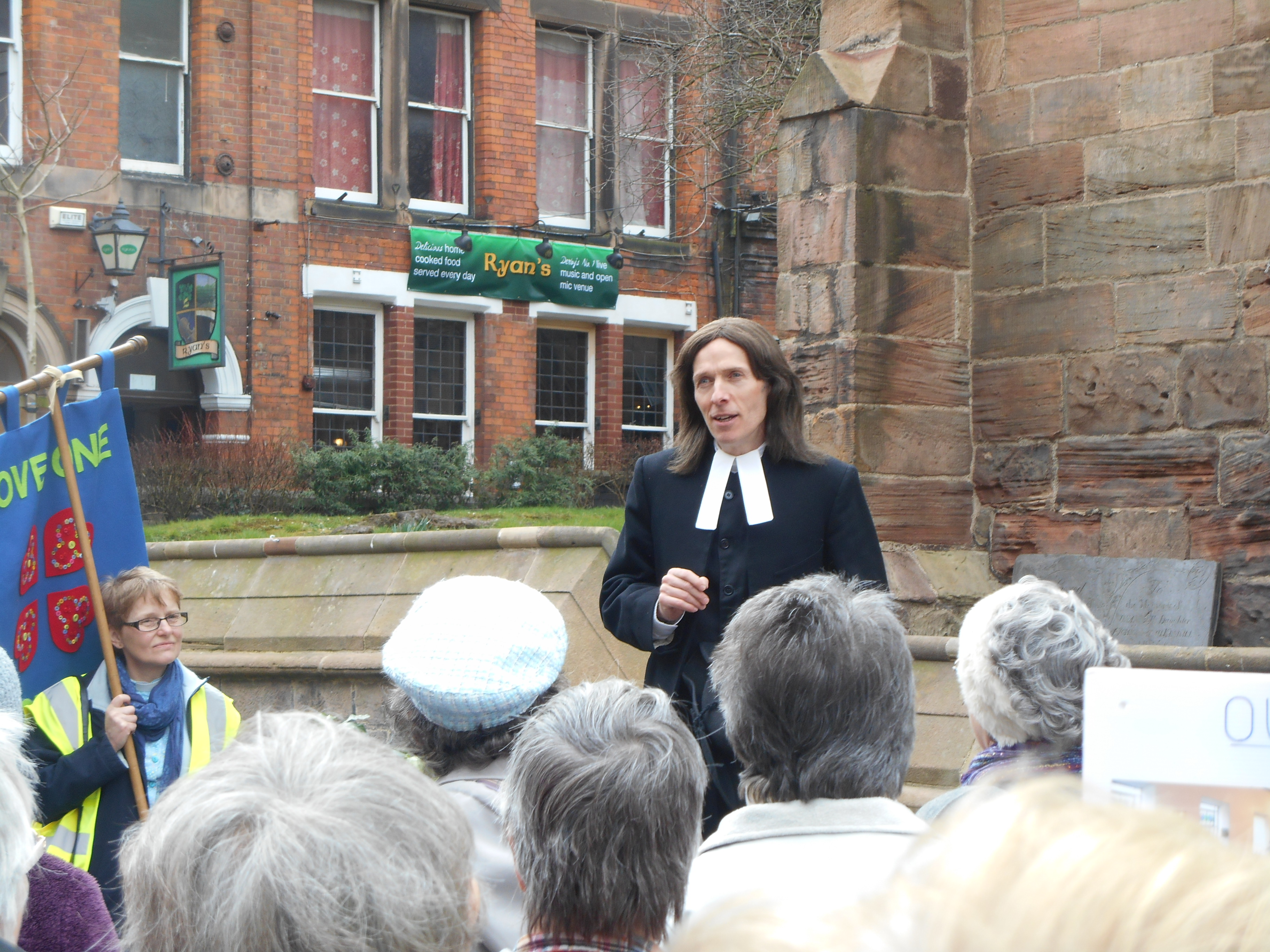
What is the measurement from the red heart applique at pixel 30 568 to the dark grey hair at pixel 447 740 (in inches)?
86.8

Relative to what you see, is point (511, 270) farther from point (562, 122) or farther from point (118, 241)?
point (118, 241)

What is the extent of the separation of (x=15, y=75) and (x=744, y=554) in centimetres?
1464

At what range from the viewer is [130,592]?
408 cm

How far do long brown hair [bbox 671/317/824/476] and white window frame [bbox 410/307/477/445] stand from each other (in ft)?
47.5

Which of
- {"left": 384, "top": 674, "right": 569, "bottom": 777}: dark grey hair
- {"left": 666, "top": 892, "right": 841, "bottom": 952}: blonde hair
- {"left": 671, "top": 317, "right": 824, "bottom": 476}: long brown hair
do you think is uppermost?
{"left": 671, "top": 317, "right": 824, "bottom": 476}: long brown hair

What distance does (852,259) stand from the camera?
217 inches

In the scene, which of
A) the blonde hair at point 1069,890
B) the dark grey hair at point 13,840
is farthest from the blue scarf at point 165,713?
the blonde hair at point 1069,890

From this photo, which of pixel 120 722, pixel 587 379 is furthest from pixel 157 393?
pixel 120 722

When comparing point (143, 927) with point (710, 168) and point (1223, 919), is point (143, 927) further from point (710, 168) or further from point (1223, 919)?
point (710, 168)

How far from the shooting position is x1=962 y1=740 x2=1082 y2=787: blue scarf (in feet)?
8.29

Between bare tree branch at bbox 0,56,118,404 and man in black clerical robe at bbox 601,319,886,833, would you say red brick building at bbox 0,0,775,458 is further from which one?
man in black clerical robe at bbox 601,319,886,833

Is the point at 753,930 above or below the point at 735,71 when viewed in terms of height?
below

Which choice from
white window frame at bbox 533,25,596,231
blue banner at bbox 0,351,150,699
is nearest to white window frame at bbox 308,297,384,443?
white window frame at bbox 533,25,596,231

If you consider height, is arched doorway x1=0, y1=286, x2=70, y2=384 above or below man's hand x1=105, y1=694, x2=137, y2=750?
above
